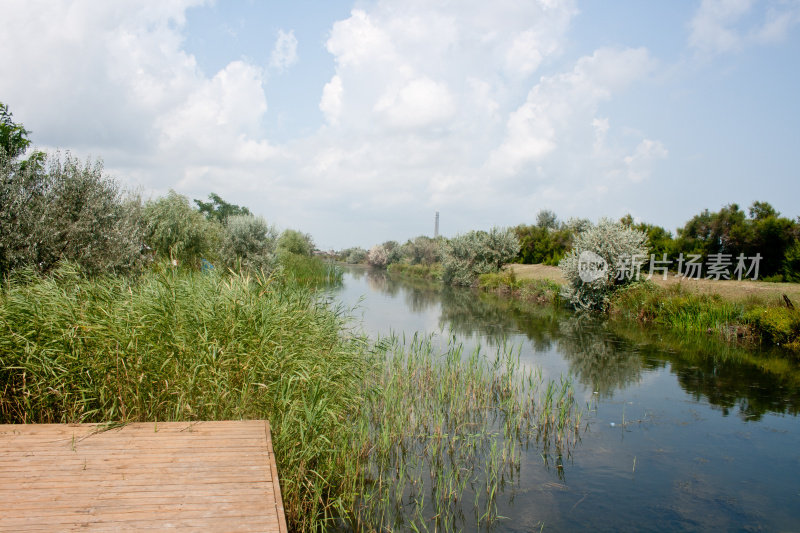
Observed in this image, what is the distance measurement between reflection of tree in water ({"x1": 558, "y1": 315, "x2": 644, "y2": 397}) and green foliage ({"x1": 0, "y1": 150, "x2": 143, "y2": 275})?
10563mm

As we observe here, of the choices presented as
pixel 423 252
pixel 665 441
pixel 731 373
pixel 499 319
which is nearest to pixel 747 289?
pixel 499 319

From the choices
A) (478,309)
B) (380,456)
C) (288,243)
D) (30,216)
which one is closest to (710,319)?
(478,309)

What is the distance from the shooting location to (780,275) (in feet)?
76.3

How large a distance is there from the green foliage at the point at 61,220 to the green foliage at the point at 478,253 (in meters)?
26.9

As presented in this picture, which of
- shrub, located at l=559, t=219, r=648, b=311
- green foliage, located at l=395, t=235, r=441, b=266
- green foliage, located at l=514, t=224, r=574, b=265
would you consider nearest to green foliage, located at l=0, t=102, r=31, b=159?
shrub, located at l=559, t=219, r=648, b=311

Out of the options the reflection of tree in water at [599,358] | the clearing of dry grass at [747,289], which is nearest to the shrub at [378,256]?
the clearing of dry grass at [747,289]

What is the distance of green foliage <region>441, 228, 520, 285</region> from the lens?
118 ft

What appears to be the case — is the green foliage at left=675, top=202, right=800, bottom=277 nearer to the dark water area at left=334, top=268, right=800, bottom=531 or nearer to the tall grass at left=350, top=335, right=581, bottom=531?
the dark water area at left=334, top=268, right=800, bottom=531

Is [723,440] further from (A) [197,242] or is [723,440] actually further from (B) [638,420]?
(A) [197,242]

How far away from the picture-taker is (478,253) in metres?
37.0

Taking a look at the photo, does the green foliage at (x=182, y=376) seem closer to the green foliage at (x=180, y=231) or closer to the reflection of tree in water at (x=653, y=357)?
the reflection of tree in water at (x=653, y=357)

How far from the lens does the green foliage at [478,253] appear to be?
35938mm

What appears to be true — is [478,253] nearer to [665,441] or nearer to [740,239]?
[740,239]

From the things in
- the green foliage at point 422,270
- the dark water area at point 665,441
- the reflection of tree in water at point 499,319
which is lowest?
the dark water area at point 665,441
